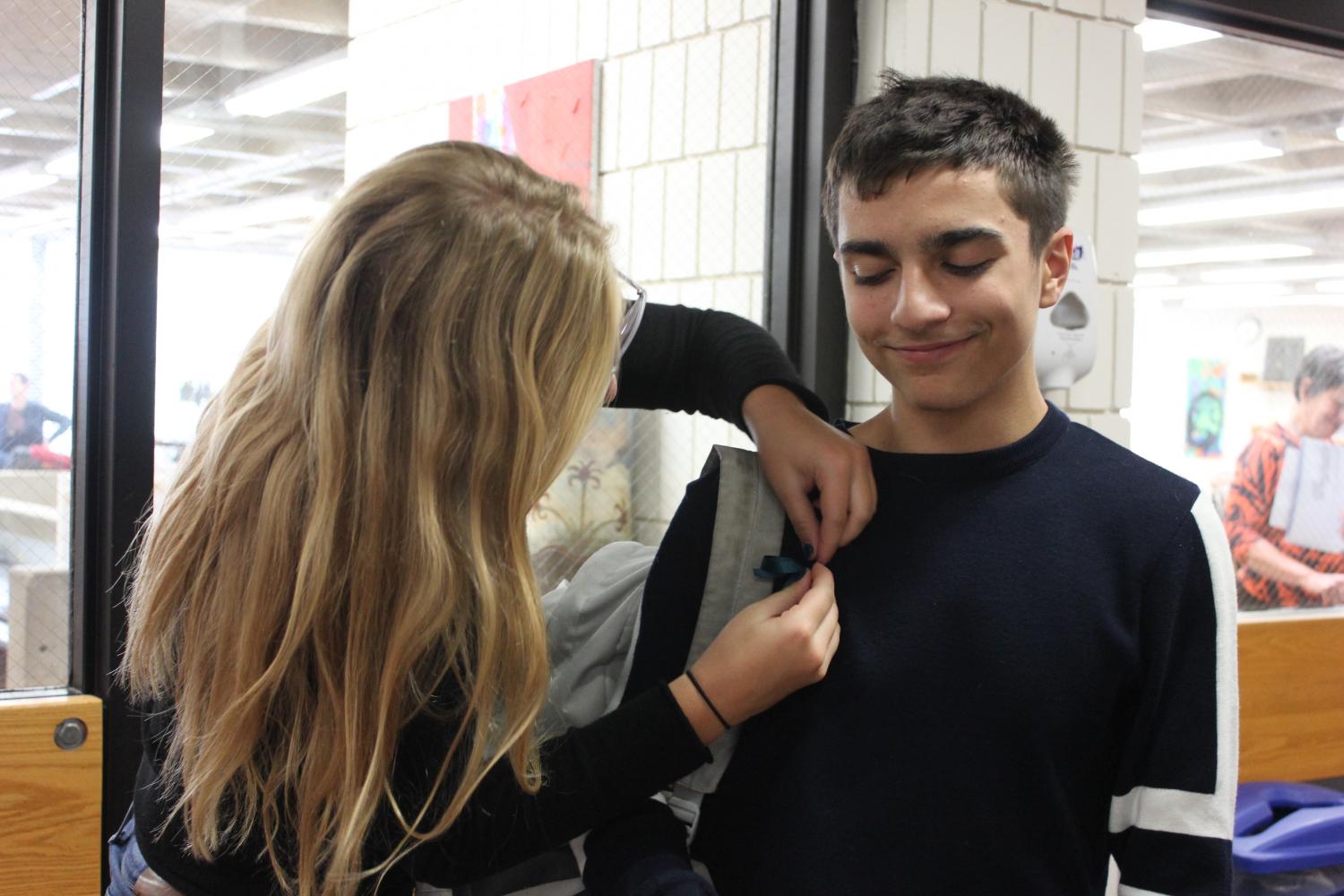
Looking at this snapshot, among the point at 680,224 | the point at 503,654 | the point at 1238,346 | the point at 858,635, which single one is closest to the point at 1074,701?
the point at 858,635

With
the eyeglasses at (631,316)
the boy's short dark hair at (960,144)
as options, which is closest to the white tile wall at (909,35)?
A: the boy's short dark hair at (960,144)

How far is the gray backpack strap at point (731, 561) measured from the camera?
1.17 metres

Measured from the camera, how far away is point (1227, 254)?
8500 millimetres

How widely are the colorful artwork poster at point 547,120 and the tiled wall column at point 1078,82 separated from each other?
2.23 feet

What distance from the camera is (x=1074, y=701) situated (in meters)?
1.09

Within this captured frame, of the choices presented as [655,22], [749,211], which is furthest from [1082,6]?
[655,22]

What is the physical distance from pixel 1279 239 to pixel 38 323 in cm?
496

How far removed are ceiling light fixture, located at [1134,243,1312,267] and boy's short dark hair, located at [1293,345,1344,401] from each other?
44.3 inches

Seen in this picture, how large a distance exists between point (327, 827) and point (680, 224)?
68.8 inches

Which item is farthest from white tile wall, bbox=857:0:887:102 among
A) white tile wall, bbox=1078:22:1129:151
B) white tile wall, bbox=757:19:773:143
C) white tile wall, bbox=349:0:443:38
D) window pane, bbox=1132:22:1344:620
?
white tile wall, bbox=349:0:443:38

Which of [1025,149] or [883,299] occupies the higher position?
[1025,149]

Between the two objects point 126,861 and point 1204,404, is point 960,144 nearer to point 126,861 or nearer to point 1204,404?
point 126,861

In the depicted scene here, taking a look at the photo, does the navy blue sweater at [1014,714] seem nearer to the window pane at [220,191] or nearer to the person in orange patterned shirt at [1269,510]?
the window pane at [220,191]

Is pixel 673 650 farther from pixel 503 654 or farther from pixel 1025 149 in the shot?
pixel 1025 149
